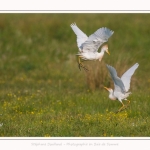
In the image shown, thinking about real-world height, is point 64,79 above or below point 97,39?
below

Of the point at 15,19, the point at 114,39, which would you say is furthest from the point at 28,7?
the point at 15,19

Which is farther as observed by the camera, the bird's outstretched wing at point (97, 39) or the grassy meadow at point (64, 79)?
the grassy meadow at point (64, 79)

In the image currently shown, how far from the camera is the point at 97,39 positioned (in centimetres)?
800

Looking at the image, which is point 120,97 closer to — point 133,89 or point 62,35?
point 133,89

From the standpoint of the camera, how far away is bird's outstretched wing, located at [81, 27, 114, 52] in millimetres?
7781

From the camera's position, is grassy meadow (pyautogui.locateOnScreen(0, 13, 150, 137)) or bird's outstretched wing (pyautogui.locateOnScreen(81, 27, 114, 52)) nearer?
bird's outstretched wing (pyautogui.locateOnScreen(81, 27, 114, 52))

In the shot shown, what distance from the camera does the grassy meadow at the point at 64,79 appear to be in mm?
8781

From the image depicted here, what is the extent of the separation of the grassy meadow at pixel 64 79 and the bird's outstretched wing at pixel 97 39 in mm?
1370

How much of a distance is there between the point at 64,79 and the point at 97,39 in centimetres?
539

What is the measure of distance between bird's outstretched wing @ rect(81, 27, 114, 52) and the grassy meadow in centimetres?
137

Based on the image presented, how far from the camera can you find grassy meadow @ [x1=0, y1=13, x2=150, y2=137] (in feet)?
28.8

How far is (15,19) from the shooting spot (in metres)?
20.5

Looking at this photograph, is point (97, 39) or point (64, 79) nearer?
point (97, 39)

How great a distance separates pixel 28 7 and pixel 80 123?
8.99ft
